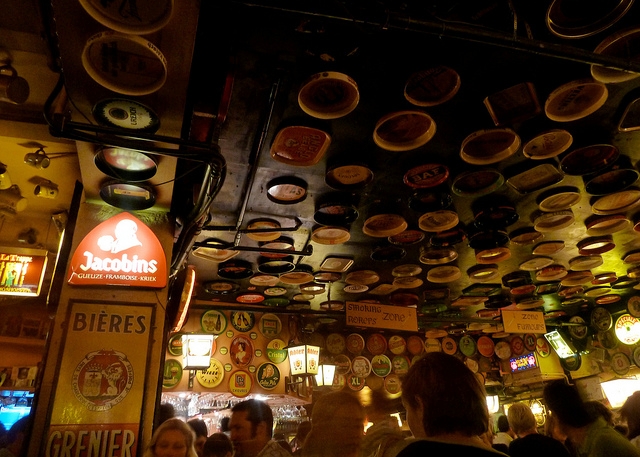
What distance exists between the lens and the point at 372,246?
675 cm

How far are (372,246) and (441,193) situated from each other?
1.92 metres

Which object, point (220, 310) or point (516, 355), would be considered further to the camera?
point (516, 355)

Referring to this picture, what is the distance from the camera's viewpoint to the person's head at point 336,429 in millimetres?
2258

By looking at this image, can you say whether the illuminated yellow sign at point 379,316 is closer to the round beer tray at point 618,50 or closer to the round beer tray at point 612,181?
the round beer tray at point 612,181

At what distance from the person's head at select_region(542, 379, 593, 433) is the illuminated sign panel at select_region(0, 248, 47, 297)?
583 cm

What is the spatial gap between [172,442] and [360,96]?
10.8 ft

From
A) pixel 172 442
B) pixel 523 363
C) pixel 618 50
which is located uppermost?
pixel 618 50

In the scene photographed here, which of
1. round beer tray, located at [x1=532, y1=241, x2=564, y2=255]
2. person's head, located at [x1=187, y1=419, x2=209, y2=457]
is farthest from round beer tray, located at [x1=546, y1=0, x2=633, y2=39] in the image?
person's head, located at [x1=187, y1=419, x2=209, y2=457]

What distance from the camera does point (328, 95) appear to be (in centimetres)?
347

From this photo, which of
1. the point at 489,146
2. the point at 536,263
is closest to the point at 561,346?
the point at 536,263

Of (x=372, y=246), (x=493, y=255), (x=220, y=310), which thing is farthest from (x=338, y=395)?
(x=220, y=310)

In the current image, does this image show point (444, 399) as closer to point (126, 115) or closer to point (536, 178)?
point (126, 115)

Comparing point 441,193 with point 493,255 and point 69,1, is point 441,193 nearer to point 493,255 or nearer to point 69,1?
point 493,255

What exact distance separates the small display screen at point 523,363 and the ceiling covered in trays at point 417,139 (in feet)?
15.7
